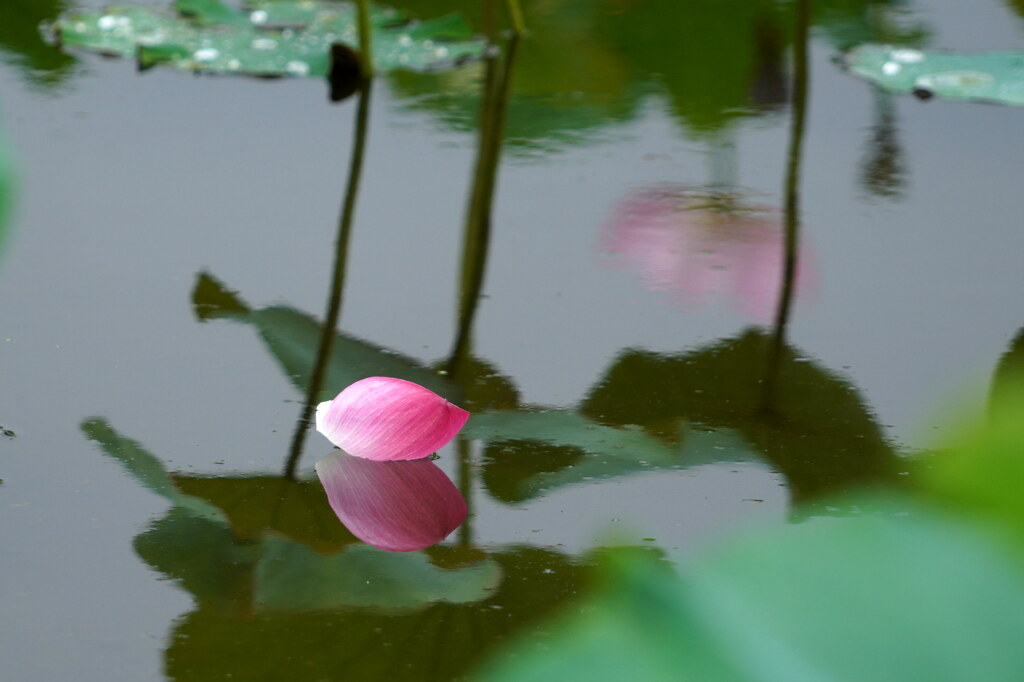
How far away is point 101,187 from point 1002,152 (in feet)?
2.89

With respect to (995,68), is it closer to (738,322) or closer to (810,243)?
(810,243)

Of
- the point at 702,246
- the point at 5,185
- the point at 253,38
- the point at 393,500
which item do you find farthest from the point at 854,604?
the point at 253,38

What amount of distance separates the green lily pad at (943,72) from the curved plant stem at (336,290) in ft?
1.95

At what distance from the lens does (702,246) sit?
101 centimetres

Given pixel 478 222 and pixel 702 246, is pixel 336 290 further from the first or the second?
pixel 702 246

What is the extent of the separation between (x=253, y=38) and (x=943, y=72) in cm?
87

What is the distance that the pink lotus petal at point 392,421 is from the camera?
693 millimetres

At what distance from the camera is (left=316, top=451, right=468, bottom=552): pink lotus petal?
2.08ft

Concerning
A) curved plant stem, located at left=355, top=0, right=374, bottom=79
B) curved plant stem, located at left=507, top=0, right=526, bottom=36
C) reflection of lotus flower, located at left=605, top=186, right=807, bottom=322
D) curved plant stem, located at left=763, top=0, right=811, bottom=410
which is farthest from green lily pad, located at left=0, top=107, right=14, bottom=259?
curved plant stem, located at left=507, top=0, right=526, bottom=36

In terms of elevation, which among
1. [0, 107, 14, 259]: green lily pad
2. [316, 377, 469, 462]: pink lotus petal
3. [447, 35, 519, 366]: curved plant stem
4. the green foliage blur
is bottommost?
Answer: [447, 35, 519, 366]: curved plant stem

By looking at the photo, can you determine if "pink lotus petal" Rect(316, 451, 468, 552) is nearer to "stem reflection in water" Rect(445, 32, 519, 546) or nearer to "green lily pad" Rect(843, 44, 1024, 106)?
"stem reflection in water" Rect(445, 32, 519, 546)

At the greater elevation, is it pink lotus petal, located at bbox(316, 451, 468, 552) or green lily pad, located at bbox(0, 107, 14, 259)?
green lily pad, located at bbox(0, 107, 14, 259)

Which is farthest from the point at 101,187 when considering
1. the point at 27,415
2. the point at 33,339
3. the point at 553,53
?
the point at 553,53

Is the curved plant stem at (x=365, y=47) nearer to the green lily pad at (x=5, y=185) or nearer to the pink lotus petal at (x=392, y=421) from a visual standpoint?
the pink lotus petal at (x=392, y=421)
